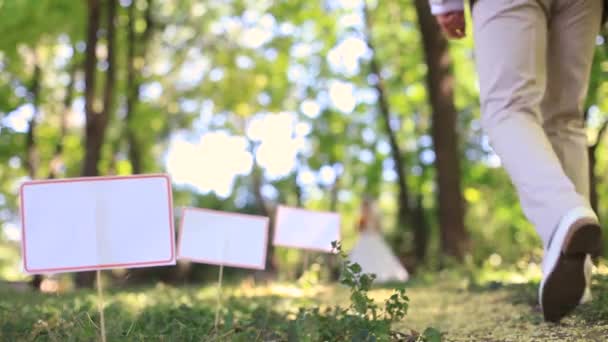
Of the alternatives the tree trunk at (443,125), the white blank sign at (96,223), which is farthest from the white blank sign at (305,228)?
the tree trunk at (443,125)

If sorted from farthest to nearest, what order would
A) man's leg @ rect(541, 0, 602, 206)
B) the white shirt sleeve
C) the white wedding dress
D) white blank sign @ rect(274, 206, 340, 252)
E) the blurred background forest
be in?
the blurred background forest → the white wedding dress → white blank sign @ rect(274, 206, 340, 252) → the white shirt sleeve → man's leg @ rect(541, 0, 602, 206)

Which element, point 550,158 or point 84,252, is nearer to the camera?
point 84,252

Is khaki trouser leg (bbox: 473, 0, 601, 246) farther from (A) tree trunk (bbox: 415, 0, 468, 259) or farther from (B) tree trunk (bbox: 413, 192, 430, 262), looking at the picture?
(B) tree trunk (bbox: 413, 192, 430, 262)

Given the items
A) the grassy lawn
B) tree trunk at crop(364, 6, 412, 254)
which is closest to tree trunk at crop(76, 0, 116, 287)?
the grassy lawn

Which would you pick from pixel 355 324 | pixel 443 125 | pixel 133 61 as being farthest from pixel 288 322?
pixel 133 61

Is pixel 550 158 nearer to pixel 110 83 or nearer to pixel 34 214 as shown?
pixel 34 214

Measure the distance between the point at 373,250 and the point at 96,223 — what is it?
9.63m

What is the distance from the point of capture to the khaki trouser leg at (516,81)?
2361 mm

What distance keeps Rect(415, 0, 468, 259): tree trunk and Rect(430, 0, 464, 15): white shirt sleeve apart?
6.75 m

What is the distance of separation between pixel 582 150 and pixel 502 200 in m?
15.0

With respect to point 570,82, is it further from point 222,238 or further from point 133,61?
point 133,61

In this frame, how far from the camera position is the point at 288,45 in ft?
57.7

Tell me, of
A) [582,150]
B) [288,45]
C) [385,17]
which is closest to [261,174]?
[288,45]

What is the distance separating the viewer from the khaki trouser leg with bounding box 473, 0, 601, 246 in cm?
236
